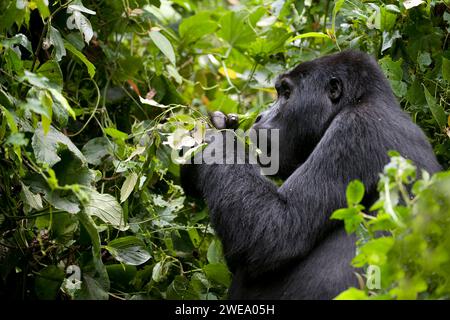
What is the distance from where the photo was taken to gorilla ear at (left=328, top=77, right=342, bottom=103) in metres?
3.87

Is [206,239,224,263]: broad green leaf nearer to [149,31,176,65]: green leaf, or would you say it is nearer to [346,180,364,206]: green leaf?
[149,31,176,65]: green leaf

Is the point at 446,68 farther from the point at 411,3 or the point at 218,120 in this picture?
the point at 218,120

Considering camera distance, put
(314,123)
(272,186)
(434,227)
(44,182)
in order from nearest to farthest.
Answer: (434,227)
(44,182)
(272,186)
(314,123)

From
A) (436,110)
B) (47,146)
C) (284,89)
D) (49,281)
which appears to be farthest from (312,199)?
(49,281)

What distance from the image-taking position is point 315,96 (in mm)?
3957

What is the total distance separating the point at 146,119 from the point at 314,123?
1.48m

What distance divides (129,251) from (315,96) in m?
1.29

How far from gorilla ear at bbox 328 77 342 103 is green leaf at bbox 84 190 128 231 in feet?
4.14

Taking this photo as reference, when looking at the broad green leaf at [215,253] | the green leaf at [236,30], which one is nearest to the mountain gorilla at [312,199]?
the broad green leaf at [215,253]

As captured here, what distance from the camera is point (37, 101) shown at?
2.82 meters

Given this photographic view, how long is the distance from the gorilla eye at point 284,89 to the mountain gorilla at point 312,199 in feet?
1.21

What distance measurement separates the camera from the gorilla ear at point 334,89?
387cm

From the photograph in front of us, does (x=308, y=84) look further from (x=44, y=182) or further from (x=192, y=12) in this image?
(x=192, y=12)

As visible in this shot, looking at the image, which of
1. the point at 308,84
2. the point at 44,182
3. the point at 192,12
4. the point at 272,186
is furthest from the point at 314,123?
the point at 192,12
